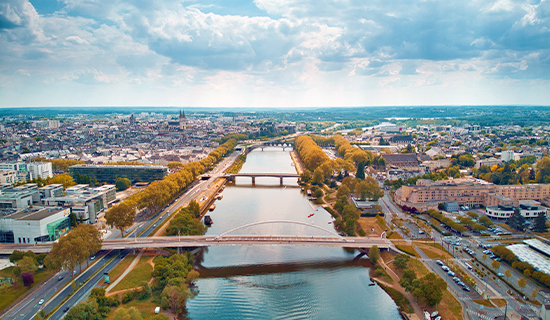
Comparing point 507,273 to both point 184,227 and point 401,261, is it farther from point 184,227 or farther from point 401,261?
point 184,227

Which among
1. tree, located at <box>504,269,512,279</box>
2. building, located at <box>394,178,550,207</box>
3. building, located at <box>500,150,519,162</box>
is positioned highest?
building, located at <box>500,150,519,162</box>

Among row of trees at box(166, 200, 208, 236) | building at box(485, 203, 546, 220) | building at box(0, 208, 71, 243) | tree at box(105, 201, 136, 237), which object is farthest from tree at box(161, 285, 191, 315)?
building at box(485, 203, 546, 220)

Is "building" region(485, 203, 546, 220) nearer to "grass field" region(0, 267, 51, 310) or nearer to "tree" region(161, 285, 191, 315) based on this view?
"tree" region(161, 285, 191, 315)

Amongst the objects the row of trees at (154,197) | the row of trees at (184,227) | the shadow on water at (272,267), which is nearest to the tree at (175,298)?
the shadow on water at (272,267)

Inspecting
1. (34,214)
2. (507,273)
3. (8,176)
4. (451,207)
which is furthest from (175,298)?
(8,176)

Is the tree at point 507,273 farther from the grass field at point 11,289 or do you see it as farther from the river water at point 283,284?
the grass field at point 11,289

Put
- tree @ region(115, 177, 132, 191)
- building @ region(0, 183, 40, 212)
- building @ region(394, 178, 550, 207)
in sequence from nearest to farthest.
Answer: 1. building @ region(0, 183, 40, 212)
2. building @ region(394, 178, 550, 207)
3. tree @ region(115, 177, 132, 191)
